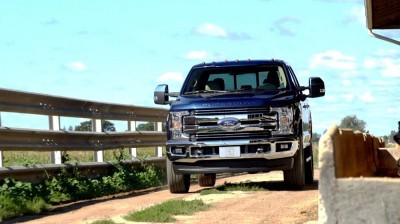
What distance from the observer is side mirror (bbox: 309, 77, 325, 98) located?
14.2m

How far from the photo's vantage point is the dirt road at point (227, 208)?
9836 millimetres

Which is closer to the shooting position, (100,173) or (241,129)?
(241,129)

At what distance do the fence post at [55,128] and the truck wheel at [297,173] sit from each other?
11.1 feet

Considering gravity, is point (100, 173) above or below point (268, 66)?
below

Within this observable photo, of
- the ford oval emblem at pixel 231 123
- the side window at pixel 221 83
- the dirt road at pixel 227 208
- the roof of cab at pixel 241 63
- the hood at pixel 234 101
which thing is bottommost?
the dirt road at pixel 227 208

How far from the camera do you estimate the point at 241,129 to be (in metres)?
13.4

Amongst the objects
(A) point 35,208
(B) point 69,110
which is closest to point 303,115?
(B) point 69,110

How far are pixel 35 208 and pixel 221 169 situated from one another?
296 cm

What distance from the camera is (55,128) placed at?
13.5 metres

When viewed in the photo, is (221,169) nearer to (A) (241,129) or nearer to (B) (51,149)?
(A) (241,129)

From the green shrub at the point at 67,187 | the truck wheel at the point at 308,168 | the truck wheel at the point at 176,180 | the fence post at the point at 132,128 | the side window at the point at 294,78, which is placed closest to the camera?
the green shrub at the point at 67,187

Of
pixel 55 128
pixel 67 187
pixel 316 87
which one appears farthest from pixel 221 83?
pixel 67 187

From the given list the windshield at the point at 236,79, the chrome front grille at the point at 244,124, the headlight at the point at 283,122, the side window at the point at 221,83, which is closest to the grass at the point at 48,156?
the windshield at the point at 236,79

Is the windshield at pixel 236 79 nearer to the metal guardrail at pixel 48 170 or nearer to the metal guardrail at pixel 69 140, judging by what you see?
the metal guardrail at pixel 69 140
